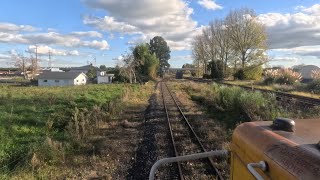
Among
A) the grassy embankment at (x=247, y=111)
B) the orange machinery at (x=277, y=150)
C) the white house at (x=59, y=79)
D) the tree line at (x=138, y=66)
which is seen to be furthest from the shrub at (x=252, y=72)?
the orange machinery at (x=277, y=150)

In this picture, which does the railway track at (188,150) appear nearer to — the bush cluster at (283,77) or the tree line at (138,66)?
the bush cluster at (283,77)

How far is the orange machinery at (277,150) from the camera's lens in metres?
1.91

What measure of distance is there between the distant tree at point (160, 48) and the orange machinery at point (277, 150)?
135887 mm

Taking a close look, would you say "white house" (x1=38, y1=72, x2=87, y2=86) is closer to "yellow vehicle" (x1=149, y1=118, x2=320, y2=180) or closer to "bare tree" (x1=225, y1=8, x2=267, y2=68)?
"bare tree" (x1=225, y1=8, x2=267, y2=68)

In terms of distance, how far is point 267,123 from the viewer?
289cm

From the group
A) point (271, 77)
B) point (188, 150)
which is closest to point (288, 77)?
point (271, 77)

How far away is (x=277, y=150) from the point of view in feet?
7.18

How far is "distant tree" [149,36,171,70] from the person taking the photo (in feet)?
456

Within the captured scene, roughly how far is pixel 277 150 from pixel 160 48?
138m

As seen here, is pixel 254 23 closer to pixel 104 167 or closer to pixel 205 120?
pixel 205 120

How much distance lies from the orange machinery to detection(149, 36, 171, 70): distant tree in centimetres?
13589

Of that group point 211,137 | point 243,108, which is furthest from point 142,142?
point 243,108

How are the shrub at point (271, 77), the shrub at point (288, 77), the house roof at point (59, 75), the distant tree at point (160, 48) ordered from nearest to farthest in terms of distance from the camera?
the shrub at point (288, 77) → the shrub at point (271, 77) → the house roof at point (59, 75) → the distant tree at point (160, 48)

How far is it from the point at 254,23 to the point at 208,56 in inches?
1068
